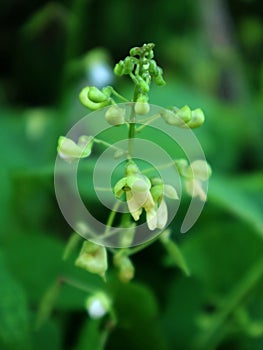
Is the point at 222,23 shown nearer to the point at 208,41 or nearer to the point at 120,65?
the point at 208,41

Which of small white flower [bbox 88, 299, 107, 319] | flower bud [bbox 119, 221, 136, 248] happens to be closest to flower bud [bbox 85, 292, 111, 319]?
small white flower [bbox 88, 299, 107, 319]

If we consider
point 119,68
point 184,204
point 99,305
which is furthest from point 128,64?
point 184,204

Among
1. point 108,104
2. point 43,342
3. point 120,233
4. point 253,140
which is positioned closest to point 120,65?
point 108,104

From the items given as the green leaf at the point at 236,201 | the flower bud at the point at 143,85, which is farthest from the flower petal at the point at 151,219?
the green leaf at the point at 236,201

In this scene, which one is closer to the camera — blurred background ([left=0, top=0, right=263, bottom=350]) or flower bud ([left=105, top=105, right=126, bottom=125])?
flower bud ([left=105, top=105, right=126, bottom=125])

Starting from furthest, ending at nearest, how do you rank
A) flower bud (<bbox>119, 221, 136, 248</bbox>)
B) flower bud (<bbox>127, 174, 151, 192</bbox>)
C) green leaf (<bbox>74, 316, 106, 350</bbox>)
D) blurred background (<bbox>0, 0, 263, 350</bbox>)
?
blurred background (<bbox>0, 0, 263, 350</bbox>)
green leaf (<bbox>74, 316, 106, 350</bbox>)
flower bud (<bbox>119, 221, 136, 248</bbox>)
flower bud (<bbox>127, 174, 151, 192</bbox>)

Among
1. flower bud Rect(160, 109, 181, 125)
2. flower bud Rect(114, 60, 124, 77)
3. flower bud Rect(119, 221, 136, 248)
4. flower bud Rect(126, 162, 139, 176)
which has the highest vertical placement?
flower bud Rect(114, 60, 124, 77)

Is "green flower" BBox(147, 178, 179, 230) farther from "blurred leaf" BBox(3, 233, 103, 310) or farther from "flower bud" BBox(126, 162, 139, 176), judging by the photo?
"blurred leaf" BBox(3, 233, 103, 310)

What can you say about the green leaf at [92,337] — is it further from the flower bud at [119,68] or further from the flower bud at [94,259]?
the flower bud at [119,68]
